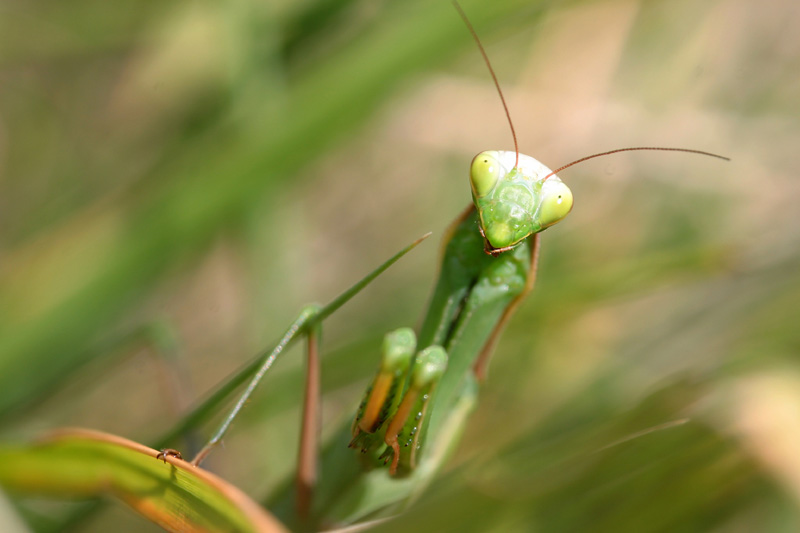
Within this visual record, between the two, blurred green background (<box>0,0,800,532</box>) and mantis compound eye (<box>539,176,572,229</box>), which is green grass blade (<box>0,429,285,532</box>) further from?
mantis compound eye (<box>539,176,572,229</box>)

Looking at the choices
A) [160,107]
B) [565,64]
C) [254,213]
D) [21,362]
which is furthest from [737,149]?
[21,362]

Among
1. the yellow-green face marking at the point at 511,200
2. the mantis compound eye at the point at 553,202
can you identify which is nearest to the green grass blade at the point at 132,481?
the yellow-green face marking at the point at 511,200

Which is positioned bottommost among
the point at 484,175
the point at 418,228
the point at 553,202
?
the point at 553,202

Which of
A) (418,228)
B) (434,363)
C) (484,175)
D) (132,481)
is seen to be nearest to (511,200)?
(484,175)

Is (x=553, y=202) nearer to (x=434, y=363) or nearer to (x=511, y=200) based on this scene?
(x=511, y=200)

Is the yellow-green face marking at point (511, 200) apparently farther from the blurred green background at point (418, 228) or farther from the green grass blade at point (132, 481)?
the green grass blade at point (132, 481)

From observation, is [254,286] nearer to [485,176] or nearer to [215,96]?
[215,96]
